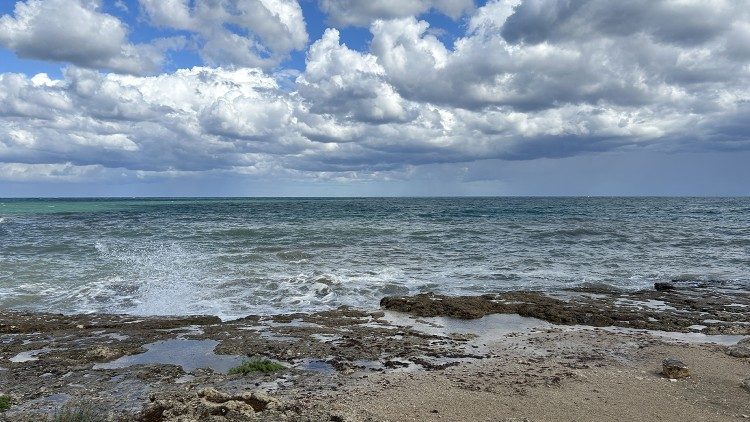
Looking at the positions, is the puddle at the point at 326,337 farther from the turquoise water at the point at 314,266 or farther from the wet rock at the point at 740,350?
the wet rock at the point at 740,350

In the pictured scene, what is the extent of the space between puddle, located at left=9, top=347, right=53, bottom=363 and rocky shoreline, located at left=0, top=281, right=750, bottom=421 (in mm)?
40

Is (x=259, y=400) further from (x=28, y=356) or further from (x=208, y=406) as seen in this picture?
(x=28, y=356)

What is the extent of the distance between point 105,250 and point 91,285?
1041 centimetres

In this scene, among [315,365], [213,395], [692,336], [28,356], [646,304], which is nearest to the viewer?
[213,395]

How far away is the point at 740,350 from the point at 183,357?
36.2 ft

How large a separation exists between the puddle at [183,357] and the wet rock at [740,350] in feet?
31.5

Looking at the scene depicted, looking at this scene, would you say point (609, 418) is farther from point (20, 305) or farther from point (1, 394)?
point (20, 305)

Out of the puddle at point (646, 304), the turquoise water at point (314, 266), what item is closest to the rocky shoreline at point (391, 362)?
the puddle at point (646, 304)

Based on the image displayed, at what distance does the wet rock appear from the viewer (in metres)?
9.85

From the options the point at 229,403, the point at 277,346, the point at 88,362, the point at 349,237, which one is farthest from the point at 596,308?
the point at 349,237

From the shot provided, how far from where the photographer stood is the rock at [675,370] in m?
8.72

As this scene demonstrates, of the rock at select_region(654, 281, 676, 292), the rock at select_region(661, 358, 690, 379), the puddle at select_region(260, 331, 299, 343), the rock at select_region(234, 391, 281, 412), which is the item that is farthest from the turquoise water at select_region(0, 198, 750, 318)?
the rock at select_region(661, 358, 690, 379)

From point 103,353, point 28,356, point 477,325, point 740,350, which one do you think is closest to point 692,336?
point 740,350

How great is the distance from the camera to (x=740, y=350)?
32.9 feet
